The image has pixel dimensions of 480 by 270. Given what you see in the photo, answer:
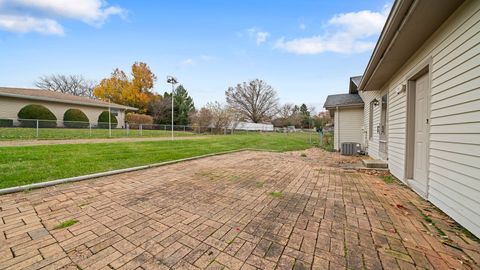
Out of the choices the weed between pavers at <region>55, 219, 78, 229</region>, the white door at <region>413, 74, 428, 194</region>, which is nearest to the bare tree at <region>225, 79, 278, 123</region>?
the white door at <region>413, 74, 428, 194</region>

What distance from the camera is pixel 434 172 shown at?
282 centimetres

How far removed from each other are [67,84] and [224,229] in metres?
46.6

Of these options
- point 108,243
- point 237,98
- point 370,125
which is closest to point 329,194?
point 108,243

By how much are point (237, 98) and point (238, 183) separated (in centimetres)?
3641

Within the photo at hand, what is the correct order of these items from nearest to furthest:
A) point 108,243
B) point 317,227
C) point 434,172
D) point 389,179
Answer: point 108,243
point 317,227
point 434,172
point 389,179

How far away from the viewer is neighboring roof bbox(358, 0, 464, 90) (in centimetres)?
234

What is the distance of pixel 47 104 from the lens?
16484 millimetres

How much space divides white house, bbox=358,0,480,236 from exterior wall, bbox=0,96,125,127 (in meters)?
16.6

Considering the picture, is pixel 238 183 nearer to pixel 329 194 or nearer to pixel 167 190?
pixel 167 190

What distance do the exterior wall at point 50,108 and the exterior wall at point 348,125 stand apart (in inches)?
622

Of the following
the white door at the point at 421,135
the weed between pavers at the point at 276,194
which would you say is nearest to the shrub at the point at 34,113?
the weed between pavers at the point at 276,194

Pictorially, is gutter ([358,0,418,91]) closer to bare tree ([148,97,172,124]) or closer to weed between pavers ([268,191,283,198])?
weed between pavers ([268,191,283,198])

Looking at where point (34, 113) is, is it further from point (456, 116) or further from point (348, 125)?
point (456, 116)

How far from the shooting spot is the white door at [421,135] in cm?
328
